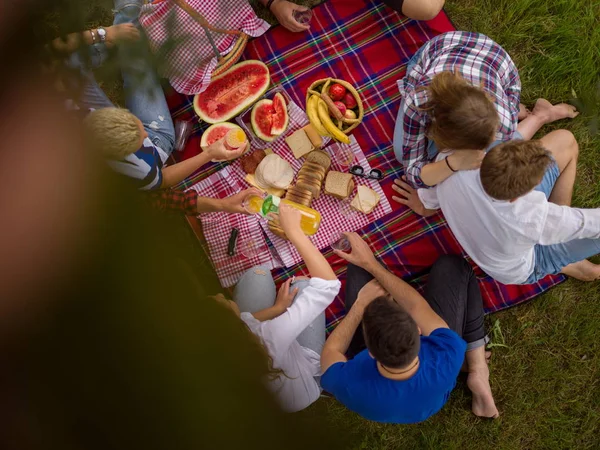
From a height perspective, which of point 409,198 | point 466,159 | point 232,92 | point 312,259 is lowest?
point 409,198

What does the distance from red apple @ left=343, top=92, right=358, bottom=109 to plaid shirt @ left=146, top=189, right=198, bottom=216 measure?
1.15 metres

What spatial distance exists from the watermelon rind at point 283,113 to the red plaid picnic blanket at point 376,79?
152 mm

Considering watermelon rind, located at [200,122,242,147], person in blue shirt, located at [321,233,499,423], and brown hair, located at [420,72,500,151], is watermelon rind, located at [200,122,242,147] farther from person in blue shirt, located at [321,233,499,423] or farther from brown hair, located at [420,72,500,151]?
brown hair, located at [420,72,500,151]

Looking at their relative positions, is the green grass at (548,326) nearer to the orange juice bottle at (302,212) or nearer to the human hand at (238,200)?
the orange juice bottle at (302,212)

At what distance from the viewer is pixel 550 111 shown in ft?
10.6

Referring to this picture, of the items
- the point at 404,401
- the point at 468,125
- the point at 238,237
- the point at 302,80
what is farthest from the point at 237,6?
the point at 404,401

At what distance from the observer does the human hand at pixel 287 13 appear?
319 cm

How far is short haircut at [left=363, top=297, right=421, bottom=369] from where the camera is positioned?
220 centimetres

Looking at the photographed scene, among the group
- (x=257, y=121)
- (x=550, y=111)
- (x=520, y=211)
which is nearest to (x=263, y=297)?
(x=257, y=121)

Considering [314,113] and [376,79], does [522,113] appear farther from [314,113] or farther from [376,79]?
[314,113]

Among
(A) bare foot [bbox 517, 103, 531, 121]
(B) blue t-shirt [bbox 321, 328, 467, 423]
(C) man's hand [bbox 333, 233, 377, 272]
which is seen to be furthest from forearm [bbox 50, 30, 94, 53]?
(A) bare foot [bbox 517, 103, 531, 121]

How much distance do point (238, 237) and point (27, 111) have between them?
8.44ft

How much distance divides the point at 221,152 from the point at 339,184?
2.62 feet

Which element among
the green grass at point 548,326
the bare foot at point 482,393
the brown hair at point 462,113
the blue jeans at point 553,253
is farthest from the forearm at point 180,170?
the bare foot at point 482,393
